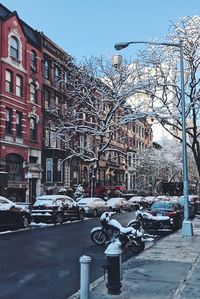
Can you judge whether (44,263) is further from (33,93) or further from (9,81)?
(33,93)

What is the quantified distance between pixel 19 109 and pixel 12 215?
57.8ft

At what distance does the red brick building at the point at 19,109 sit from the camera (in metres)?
35.1

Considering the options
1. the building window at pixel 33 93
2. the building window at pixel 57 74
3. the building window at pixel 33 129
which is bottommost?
the building window at pixel 33 129

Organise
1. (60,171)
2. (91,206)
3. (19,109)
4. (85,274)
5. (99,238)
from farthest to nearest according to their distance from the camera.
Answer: (60,171)
(19,109)
(91,206)
(99,238)
(85,274)

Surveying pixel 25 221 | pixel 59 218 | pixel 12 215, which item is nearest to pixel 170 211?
pixel 59 218

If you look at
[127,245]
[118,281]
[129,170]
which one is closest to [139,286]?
[118,281]

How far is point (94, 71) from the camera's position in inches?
1478

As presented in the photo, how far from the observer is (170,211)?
867 inches

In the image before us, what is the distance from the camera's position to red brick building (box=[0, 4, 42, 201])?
3512 cm

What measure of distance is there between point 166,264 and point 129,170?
59.1m

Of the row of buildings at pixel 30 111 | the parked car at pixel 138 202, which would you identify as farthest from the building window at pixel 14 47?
the parked car at pixel 138 202

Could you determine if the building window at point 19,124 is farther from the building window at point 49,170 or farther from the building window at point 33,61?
the building window at point 49,170

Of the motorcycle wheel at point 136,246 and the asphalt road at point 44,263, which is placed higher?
the motorcycle wheel at point 136,246

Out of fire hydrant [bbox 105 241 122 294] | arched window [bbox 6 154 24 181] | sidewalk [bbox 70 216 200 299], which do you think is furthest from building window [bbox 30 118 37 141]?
fire hydrant [bbox 105 241 122 294]
